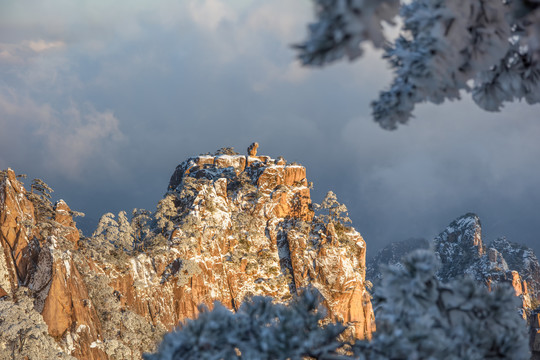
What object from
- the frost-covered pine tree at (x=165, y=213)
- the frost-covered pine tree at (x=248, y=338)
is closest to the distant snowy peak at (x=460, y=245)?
the frost-covered pine tree at (x=165, y=213)

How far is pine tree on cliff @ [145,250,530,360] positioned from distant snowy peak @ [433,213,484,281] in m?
160

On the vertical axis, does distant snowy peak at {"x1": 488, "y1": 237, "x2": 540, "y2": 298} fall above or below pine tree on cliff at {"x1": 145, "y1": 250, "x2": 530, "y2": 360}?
above

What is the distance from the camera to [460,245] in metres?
159

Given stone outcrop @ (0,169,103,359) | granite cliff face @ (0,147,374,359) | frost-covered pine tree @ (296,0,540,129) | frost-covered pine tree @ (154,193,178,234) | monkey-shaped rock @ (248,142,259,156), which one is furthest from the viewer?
monkey-shaped rock @ (248,142,259,156)

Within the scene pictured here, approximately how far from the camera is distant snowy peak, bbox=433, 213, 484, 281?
14821 centimetres

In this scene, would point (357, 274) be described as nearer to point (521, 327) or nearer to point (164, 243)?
point (164, 243)

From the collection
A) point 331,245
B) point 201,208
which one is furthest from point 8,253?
point 331,245

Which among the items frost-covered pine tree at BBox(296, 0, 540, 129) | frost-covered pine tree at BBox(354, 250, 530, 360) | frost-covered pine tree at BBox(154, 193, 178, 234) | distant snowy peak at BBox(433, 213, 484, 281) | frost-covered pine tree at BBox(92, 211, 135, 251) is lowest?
frost-covered pine tree at BBox(354, 250, 530, 360)

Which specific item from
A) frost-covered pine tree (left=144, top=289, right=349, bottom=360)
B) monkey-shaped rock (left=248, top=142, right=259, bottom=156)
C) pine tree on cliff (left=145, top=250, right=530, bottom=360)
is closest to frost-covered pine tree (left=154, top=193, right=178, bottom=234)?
monkey-shaped rock (left=248, top=142, right=259, bottom=156)

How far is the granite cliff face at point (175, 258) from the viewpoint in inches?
1019

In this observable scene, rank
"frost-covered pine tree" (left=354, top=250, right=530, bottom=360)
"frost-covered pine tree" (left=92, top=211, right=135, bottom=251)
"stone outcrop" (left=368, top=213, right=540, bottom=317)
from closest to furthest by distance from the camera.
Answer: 1. "frost-covered pine tree" (left=354, top=250, right=530, bottom=360)
2. "frost-covered pine tree" (left=92, top=211, right=135, bottom=251)
3. "stone outcrop" (left=368, top=213, right=540, bottom=317)

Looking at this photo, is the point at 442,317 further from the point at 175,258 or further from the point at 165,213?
the point at 165,213

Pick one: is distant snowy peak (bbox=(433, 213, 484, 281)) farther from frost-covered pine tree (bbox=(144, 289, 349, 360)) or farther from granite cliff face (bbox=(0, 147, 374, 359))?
frost-covered pine tree (bbox=(144, 289, 349, 360))

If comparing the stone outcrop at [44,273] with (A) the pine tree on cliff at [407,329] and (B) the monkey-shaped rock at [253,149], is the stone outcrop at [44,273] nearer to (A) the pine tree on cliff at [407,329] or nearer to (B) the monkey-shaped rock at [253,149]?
(A) the pine tree on cliff at [407,329]
